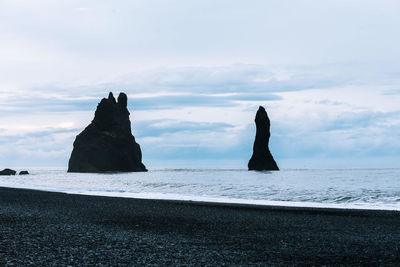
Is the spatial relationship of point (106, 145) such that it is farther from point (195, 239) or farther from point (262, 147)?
point (195, 239)

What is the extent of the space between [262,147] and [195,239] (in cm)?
16679

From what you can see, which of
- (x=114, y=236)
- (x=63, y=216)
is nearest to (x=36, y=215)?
(x=63, y=216)

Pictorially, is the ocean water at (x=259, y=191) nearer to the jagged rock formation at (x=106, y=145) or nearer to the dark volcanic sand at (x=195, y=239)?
the dark volcanic sand at (x=195, y=239)

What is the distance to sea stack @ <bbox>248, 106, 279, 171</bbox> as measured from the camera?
593 ft

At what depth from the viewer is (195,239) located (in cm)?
1572

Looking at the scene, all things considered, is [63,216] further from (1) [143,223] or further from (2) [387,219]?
(2) [387,219]

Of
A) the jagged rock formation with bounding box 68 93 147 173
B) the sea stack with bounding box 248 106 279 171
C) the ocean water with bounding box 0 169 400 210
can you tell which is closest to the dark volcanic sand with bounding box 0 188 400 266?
the ocean water with bounding box 0 169 400 210

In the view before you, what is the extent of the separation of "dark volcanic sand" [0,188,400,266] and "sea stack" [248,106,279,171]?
157 m

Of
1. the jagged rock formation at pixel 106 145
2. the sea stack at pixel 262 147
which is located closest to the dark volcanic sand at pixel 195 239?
the sea stack at pixel 262 147

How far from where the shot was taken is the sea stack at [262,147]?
18088cm

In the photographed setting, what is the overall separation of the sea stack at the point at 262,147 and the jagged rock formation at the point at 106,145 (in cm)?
5206

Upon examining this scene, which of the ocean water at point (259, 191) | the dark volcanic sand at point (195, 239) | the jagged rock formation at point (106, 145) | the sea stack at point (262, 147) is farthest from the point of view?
the jagged rock formation at point (106, 145)

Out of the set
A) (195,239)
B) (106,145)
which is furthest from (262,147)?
(195,239)

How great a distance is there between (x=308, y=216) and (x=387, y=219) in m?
4.04
